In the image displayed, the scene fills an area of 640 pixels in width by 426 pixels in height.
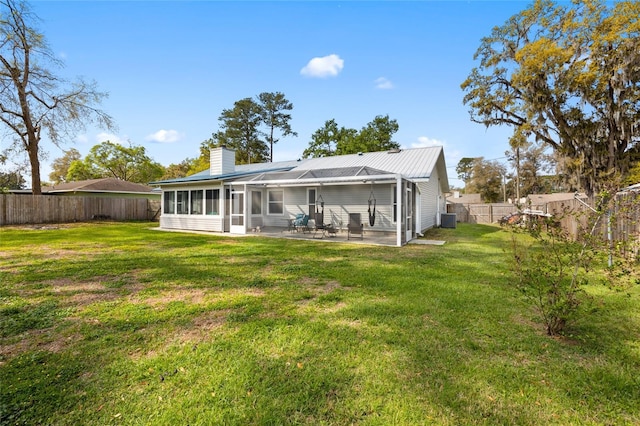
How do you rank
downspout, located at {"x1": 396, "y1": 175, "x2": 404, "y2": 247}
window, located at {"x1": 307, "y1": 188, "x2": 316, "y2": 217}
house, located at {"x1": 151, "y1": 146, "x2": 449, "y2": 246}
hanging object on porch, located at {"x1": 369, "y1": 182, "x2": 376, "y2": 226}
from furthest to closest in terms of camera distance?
window, located at {"x1": 307, "y1": 188, "x2": 316, "y2": 217} → hanging object on porch, located at {"x1": 369, "y1": 182, "x2": 376, "y2": 226} → house, located at {"x1": 151, "y1": 146, "x2": 449, "y2": 246} → downspout, located at {"x1": 396, "y1": 175, "x2": 404, "y2": 247}

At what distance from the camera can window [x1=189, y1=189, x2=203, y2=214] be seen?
1462cm

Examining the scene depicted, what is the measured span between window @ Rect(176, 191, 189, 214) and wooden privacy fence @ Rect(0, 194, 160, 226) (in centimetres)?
831

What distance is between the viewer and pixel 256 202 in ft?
48.8

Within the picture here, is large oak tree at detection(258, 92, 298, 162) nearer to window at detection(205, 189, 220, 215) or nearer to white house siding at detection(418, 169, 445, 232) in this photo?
window at detection(205, 189, 220, 215)

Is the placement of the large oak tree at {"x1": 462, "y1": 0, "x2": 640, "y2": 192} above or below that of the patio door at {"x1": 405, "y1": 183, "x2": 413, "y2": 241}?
above

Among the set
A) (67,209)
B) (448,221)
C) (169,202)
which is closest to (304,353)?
(169,202)

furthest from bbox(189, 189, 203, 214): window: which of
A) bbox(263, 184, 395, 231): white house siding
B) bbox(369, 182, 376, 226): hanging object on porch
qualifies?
bbox(369, 182, 376, 226): hanging object on porch

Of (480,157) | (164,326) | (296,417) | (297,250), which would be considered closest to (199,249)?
(297,250)

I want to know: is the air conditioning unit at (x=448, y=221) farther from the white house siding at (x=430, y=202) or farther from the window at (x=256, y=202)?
the window at (x=256, y=202)

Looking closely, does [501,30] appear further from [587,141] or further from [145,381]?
[145,381]

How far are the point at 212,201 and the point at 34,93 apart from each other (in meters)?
16.4

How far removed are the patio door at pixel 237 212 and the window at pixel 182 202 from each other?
3297mm

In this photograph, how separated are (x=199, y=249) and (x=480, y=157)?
42.7 meters

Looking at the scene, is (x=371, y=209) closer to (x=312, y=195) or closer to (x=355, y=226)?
(x=355, y=226)
